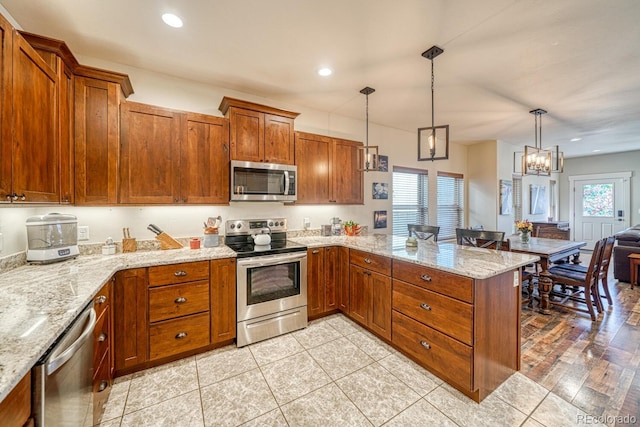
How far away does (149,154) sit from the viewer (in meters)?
2.48

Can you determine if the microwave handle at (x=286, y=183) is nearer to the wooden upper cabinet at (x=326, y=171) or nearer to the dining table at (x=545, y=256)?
the wooden upper cabinet at (x=326, y=171)

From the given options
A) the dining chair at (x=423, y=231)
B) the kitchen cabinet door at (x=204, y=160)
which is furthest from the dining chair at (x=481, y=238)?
the kitchen cabinet door at (x=204, y=160)

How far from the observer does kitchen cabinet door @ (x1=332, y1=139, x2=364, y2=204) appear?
3.63 metres

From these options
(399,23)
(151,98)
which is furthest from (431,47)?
(151,98)

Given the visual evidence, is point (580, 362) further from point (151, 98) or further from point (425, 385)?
point (151, 98)

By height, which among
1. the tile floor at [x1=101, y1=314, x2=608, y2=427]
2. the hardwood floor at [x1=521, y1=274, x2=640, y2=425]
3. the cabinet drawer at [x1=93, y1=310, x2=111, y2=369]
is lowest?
the tile floor at [x1=101, y1=314, x2=608, y2=427]

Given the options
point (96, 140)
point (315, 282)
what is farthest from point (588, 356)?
point (96, 140)

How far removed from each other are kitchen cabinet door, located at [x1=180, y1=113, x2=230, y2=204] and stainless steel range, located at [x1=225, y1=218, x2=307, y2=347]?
0.50 meters

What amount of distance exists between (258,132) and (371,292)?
2192 mm

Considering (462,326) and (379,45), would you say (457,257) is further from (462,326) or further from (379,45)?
(379,45)

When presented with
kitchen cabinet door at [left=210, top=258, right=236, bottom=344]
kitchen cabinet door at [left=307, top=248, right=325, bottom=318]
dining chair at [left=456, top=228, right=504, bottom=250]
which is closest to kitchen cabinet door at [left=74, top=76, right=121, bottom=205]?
kitchen cabinet door at [left=210, top=258, right=236, bottom=344]

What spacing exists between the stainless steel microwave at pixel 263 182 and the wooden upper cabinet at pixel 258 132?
9 centimetres

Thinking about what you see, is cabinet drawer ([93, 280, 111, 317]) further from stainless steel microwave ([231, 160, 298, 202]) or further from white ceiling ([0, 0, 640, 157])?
white ceiling ([0, 0, 640, 157])

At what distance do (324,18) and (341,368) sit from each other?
9.46 ft
